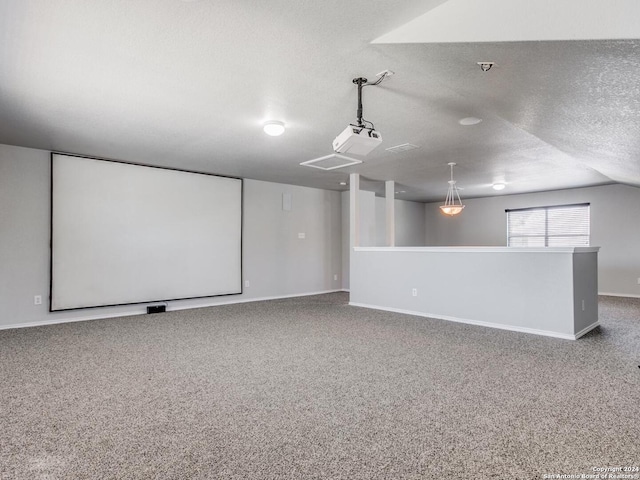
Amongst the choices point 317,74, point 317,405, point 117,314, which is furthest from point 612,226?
point 117,314

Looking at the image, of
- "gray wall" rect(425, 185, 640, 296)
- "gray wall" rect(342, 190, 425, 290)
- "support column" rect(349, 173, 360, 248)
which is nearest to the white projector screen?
"support column" rect(349, 173, 360, 248)

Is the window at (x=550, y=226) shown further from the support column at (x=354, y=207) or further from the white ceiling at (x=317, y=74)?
the support column at (x=354, y=207)

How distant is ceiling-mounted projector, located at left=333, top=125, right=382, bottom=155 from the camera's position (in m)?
3.03

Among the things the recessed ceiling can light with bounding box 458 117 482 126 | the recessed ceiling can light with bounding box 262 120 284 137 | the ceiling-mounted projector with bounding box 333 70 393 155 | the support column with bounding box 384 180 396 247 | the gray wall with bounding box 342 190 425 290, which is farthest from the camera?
the gray wall with bounding box 342 190 425 290

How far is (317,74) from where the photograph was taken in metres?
2.82

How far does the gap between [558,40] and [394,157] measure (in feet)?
12.2

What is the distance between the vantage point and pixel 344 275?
9.02m

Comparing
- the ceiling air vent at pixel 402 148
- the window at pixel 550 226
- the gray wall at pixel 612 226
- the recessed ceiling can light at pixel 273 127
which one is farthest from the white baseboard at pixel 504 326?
the window at pixel 550 226

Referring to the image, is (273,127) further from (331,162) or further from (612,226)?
(612,226)

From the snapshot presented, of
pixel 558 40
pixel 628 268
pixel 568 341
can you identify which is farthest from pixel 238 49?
pixel 628 268

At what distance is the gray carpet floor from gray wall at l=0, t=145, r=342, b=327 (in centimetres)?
92

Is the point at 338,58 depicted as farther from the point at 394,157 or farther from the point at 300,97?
the point at 394,157

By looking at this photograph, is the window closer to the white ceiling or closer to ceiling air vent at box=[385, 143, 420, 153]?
the white ceiling

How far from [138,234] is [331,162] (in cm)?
333
